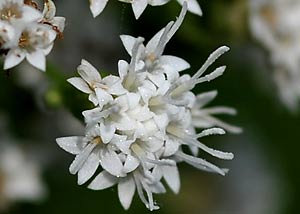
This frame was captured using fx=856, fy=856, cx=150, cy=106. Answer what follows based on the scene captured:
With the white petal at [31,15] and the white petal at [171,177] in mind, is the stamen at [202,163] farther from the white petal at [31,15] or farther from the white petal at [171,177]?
the white petal at [31,15]

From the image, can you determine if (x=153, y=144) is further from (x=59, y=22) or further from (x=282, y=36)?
(x=282, y=36)

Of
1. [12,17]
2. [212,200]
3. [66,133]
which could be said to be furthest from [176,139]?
[212,200]

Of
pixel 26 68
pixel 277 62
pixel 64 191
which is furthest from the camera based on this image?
pixel 64 191

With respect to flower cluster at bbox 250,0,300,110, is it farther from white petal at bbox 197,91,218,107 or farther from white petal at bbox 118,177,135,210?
white petal at bbox 118,177,135,210

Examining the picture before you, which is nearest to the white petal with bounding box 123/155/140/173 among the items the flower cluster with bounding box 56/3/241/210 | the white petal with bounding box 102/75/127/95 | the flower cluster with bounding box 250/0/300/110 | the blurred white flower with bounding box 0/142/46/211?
the flower cluster with bounding box 56/3/241/210

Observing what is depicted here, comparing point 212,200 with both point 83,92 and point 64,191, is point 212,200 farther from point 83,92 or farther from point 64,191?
point 83,92

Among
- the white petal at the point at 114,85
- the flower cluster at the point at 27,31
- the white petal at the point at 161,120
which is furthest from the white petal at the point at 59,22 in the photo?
the white petal at the point at 161,120

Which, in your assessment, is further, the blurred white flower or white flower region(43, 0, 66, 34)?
the blurred white flower
